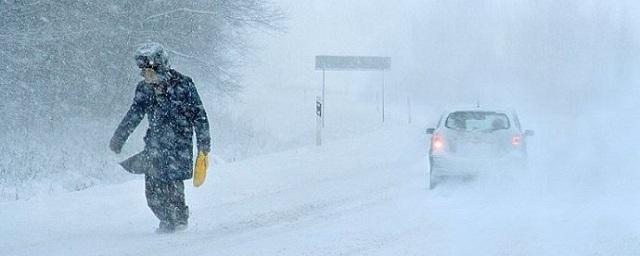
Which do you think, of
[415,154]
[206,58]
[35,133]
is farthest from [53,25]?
[415,154]

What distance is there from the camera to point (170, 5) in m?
16.6

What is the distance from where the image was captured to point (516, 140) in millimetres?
11320

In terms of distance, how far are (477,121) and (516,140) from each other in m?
0.70

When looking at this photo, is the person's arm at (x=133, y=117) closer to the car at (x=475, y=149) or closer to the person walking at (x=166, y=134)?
the person walking at (x=166, y=134)

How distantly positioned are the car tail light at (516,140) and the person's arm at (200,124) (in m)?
5.78

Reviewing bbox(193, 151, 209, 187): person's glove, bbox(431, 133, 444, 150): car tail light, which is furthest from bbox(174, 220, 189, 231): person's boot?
bbox(431, 133, 444, 150): car tail light

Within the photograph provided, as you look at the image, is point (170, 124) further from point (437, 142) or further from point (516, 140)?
point (516, 140)

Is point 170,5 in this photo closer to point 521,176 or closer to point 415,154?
point 415,154

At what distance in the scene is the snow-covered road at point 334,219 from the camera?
22.1 ft

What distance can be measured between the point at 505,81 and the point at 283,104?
1870cm

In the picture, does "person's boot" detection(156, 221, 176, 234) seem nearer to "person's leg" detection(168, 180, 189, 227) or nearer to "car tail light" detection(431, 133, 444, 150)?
"person's leg" detection(168, 180, 189, 227)

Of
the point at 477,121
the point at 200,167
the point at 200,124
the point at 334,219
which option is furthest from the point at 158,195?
the point at 477,121

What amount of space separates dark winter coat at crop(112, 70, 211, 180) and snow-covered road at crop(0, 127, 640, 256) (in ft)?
2.27

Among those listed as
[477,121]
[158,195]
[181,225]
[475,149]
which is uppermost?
[477,121]
